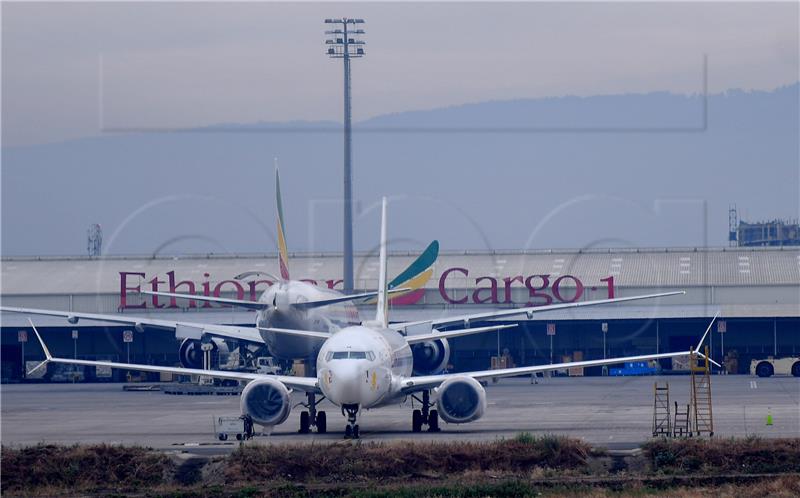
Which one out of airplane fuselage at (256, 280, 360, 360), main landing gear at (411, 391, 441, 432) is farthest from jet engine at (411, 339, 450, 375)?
main landing gear at (411, 391, 441, 432)

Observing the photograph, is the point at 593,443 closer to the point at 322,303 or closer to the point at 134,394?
the point at 322,303

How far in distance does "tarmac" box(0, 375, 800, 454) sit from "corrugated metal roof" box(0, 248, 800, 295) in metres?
19.5

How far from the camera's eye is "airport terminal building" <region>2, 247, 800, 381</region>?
8312 centimetres

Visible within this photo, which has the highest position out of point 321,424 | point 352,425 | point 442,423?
point 352,425

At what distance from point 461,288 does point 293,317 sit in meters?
33.2

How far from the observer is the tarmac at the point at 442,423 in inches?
1403

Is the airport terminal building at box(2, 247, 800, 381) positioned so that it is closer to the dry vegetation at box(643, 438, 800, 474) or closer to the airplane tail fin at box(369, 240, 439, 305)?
the airplane tail fin at box(369, 240, 439, 305)

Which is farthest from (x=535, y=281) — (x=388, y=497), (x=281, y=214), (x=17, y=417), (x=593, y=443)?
(x=388, y=497)

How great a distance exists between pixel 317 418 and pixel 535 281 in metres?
49.4

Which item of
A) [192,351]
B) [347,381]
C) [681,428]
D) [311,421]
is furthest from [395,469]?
[192,351]

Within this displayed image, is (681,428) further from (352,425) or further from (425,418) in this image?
(352,425)

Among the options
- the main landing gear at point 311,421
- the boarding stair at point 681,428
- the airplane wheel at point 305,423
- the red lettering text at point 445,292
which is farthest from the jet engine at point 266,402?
the red lettering text at point 445,292

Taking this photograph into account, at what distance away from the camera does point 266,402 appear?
36.0m

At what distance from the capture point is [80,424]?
4331 centimetres
